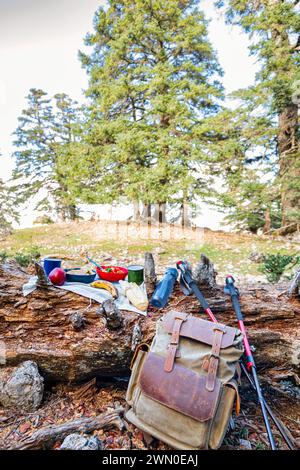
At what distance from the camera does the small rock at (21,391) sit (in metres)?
1.48

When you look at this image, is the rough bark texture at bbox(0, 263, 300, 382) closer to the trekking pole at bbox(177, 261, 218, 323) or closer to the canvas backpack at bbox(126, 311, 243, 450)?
the trekking pole at bbox(177, 261, 218, 323)

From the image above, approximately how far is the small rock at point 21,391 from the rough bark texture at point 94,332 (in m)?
0.09

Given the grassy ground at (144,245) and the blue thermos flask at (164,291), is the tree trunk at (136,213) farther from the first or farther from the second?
the blue thermos flask at (164,291)

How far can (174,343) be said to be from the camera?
1272 millimetres

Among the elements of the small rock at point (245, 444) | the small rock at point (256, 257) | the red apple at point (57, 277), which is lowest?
the small rock at point (245, 444)

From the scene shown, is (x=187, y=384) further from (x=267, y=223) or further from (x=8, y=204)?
(x=8, y=204)

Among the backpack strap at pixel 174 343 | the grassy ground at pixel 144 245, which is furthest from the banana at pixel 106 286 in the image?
the grassy ground at pixel 144 245

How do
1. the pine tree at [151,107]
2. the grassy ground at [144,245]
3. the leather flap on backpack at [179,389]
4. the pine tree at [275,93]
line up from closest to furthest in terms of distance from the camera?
the leather flap on backpack at [179,389] < the grassy ground at [144,245] < the pine tree at [275,93] < the pine tree at [151,107]

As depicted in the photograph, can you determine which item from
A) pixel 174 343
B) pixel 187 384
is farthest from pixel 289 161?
pixel 187 384

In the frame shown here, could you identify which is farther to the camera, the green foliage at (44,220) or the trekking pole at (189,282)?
the green foliage at (44,220)

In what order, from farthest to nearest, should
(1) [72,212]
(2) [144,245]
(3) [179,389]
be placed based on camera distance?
1. (1) [72,212]
2. (2) [144,245]
3. (3) [179,389]

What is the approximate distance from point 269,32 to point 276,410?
974cm

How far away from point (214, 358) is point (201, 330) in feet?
0.51

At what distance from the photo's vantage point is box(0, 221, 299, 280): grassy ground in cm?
566
